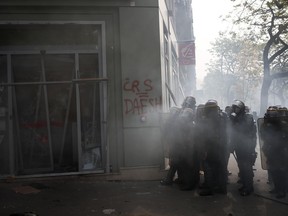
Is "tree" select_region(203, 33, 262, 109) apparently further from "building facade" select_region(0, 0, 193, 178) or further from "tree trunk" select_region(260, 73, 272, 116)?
"building facade" select_region(0, 0, 193, 178)

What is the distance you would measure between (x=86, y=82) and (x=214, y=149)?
3.02 meters

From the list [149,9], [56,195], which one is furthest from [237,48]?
Answer: [56,195]

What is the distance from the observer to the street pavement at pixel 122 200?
5.80 meters

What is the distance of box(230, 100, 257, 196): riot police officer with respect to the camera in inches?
266

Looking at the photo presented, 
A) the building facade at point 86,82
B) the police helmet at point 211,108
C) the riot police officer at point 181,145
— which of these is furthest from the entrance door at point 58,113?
the police helmet at point 211,108

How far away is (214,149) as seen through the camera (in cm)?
688

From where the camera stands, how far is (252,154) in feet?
22.8

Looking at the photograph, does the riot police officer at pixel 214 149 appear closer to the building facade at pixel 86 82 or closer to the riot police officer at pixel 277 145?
the riot police officer at pixel 277 145

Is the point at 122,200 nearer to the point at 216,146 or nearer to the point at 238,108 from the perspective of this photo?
the point at 216,146

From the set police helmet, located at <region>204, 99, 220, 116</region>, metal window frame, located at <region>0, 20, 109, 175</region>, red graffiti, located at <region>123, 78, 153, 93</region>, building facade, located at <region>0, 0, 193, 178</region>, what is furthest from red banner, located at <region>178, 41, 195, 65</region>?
police helmet, located at <region>204, 99, 220, 116</region>

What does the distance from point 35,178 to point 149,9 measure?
4.33 meters

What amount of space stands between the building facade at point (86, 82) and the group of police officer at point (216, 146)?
906 mm

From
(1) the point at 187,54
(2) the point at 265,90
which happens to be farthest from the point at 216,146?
(2) the point at 265,90

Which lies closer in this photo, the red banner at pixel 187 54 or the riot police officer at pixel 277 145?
the riot police officer at pixel 277 145
